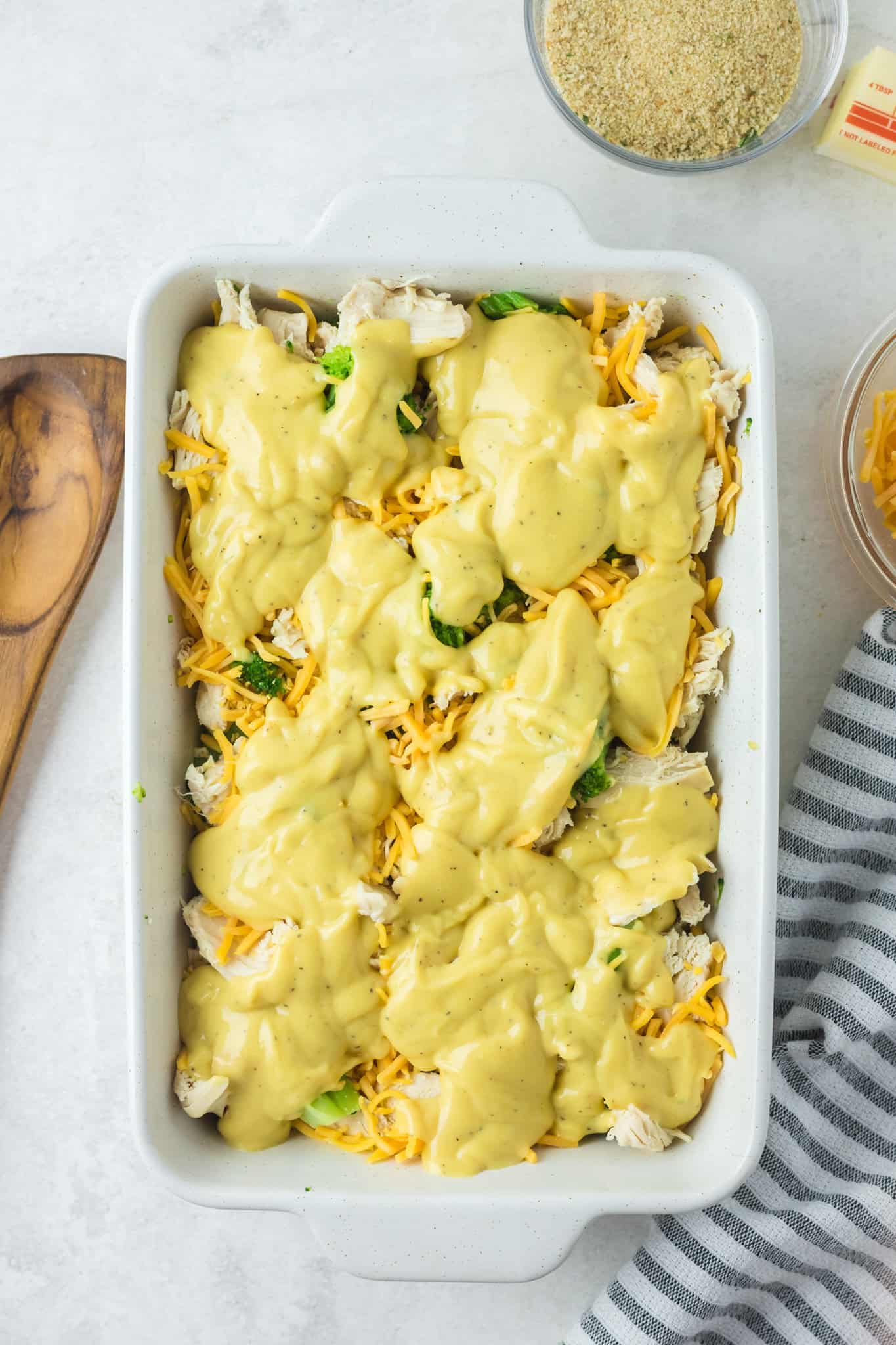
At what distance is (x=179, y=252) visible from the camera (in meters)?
2.20

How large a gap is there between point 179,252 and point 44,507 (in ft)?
1.87

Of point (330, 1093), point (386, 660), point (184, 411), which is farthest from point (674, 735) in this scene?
point (184, 411)

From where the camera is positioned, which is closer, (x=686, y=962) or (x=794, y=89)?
(x=686, y=962)

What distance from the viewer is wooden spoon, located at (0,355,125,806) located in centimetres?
216

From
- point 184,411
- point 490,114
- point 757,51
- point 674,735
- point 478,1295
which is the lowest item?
point 478,1295

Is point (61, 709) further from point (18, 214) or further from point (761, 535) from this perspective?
point (761, 535)

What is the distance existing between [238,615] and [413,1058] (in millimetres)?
A: 777

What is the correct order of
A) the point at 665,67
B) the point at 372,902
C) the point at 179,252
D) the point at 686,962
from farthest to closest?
the point at 179,252
the point at 665,67
the point at 686,962
the point at 372,902

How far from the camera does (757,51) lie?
6.73 feet

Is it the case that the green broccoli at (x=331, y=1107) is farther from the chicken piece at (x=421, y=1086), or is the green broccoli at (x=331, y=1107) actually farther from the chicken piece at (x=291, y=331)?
the chicken piece at (x=291, y=331)

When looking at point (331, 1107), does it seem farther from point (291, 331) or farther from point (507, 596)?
point (291, 331)

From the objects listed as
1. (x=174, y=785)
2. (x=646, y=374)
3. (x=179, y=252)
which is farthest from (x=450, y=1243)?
(x=179, y=252)

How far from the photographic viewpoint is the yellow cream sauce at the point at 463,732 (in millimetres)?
1765

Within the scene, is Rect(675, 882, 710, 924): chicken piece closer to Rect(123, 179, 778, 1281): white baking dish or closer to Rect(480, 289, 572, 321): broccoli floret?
Rect(123, 179, 778, 1281): white baking dish
